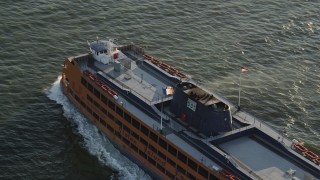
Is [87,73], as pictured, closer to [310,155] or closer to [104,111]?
[104,111]

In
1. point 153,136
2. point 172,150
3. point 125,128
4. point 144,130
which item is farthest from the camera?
point 125,128

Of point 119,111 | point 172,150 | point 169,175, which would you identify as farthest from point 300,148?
point 119,111

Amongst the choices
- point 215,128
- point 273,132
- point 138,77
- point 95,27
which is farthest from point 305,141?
point 95,27

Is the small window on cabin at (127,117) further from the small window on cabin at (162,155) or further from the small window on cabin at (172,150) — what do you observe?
the small window on cabin at (172,150)

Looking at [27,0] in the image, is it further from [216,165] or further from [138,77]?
[216,165]

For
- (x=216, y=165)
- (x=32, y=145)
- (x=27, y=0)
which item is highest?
→ (x=27, y=0)

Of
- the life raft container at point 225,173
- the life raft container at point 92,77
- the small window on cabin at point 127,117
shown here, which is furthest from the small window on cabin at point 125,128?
the life raft container at point 225,173
